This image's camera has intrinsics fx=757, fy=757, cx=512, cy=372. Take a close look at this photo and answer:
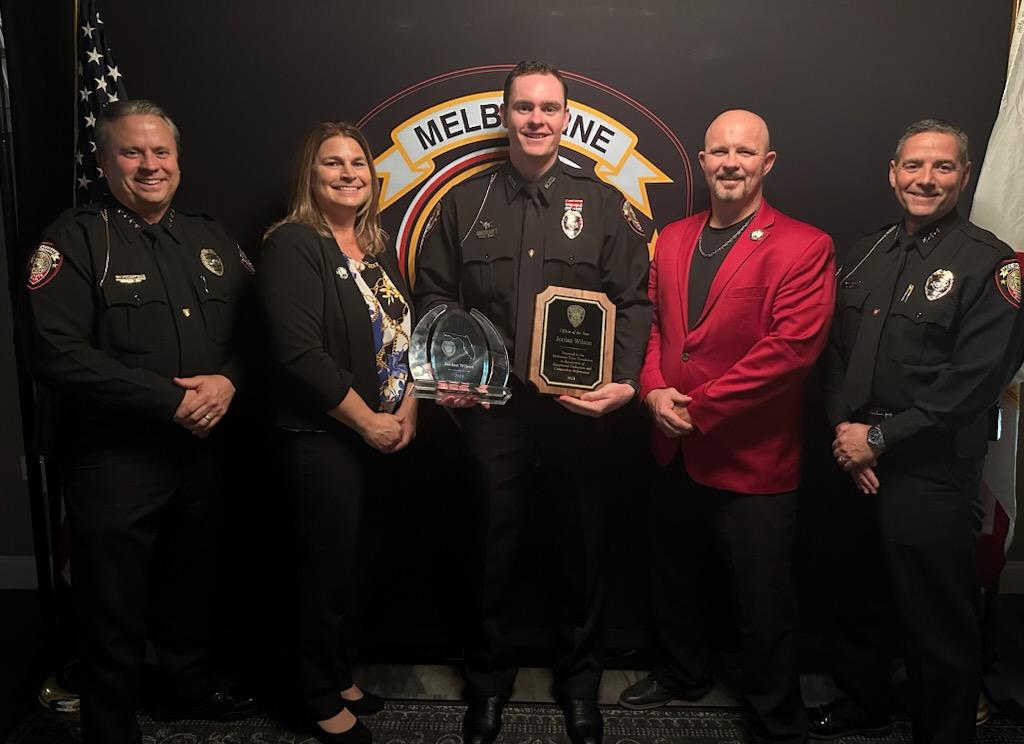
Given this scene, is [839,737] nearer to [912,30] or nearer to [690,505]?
[690,505]

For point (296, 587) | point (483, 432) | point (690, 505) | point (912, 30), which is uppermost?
point (912, 30)

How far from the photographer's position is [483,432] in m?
2.46

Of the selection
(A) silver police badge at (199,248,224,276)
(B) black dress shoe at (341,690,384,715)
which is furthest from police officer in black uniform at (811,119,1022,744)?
(A) silver police badge at (199,248,224,276)

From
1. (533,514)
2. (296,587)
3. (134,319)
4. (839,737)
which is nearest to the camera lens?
(134,319)

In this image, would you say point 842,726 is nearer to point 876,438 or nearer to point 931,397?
point 876,438

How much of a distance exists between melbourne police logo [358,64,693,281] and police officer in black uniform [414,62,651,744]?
282 millimetres

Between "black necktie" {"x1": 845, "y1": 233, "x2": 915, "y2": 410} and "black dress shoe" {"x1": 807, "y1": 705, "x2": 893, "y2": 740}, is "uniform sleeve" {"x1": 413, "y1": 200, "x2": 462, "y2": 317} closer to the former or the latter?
"black necktie" {"x1": 845, "y1": 233, "x2": 915, "y2": 410}

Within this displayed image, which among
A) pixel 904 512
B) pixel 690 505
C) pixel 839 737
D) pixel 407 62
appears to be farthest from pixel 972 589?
pixel 407 62

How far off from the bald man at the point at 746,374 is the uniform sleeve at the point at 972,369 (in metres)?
0.34

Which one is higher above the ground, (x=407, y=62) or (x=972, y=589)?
(x=407, y=62)

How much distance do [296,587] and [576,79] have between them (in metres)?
2.00

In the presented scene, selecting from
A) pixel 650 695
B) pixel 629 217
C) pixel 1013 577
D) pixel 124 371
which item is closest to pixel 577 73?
pixel 629 217

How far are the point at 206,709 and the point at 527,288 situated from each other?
1822mm

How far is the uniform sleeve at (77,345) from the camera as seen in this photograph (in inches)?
82.4
